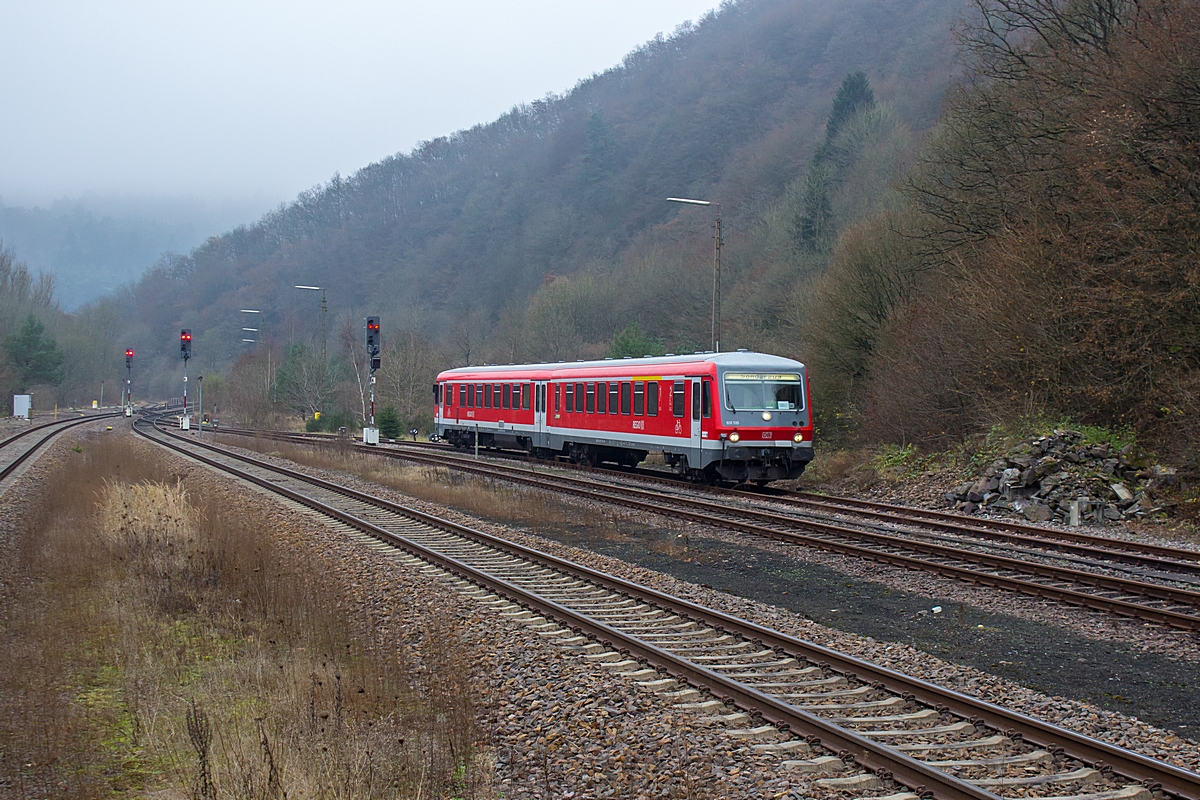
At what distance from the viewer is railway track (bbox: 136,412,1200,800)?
565 centimetres

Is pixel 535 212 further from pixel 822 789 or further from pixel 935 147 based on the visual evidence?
pixel 822 789

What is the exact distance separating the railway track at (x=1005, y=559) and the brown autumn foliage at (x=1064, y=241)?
487cm

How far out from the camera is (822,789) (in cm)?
557

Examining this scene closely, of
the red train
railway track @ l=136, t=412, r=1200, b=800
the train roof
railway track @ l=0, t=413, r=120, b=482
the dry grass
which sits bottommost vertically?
railway track @ l=136, t=412, r=1200, b=800

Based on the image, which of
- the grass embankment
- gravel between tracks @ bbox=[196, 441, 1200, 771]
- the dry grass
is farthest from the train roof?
the grass embankment

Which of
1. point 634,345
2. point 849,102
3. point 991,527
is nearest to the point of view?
point 991,527

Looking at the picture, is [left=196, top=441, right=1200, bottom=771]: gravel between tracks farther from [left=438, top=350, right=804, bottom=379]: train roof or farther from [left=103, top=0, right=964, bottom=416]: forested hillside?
[left=103, top=0, right=964, bottom=416]: forested hillside

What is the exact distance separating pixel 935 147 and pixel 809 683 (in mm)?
24009

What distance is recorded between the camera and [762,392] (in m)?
21.8

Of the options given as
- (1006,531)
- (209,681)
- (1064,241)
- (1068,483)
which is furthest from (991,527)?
(209,681)

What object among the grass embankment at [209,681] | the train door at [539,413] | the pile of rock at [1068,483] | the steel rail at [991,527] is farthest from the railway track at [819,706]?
the train door at [539,413]

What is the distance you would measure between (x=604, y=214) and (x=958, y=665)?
84.6m

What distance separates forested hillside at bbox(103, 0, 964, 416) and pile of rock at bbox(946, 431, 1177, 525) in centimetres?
1901

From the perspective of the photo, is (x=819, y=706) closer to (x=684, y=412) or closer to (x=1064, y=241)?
Answer: (x=684, y=412)
